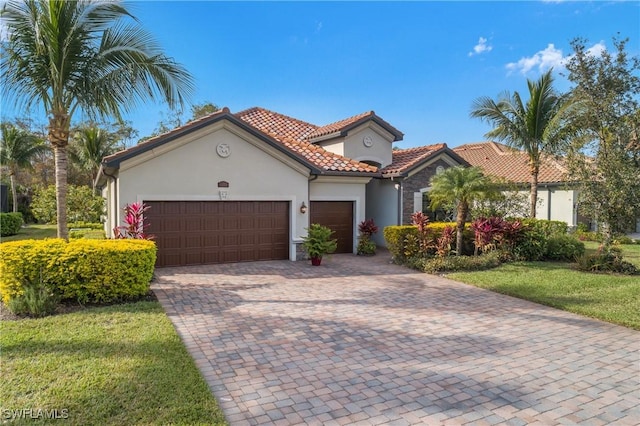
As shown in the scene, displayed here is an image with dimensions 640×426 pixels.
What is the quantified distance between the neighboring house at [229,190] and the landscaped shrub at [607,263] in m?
8.46

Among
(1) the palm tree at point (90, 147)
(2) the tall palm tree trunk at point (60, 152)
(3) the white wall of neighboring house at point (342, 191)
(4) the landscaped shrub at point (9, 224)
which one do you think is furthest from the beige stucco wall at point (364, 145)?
(1) the palm tree at point (90, 147)

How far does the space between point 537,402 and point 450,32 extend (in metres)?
12.7

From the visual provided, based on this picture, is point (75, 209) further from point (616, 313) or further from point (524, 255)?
point (616, 313)

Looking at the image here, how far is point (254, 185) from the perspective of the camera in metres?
14.5

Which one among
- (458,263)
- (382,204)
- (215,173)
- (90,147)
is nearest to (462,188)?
(458,263)

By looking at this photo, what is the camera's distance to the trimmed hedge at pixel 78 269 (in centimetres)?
834

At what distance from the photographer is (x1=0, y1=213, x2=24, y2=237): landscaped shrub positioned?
23.9 metres

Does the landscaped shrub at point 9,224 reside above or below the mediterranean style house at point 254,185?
below

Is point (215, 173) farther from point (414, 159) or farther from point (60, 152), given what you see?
point (414, 159)

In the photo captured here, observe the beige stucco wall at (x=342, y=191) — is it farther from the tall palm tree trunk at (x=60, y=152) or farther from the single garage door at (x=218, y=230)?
the tall palm tree trunk at (x=60, y=152)

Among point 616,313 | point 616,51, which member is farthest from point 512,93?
point 616,313

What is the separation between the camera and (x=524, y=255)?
15.3 meters

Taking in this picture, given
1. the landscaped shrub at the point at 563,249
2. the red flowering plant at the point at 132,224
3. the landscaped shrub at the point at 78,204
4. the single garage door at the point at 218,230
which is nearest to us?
the red flowering plant at the point at 132,224

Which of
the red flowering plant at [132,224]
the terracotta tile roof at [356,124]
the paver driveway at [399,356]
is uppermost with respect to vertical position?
the terracotta tile roof at [356,124]
